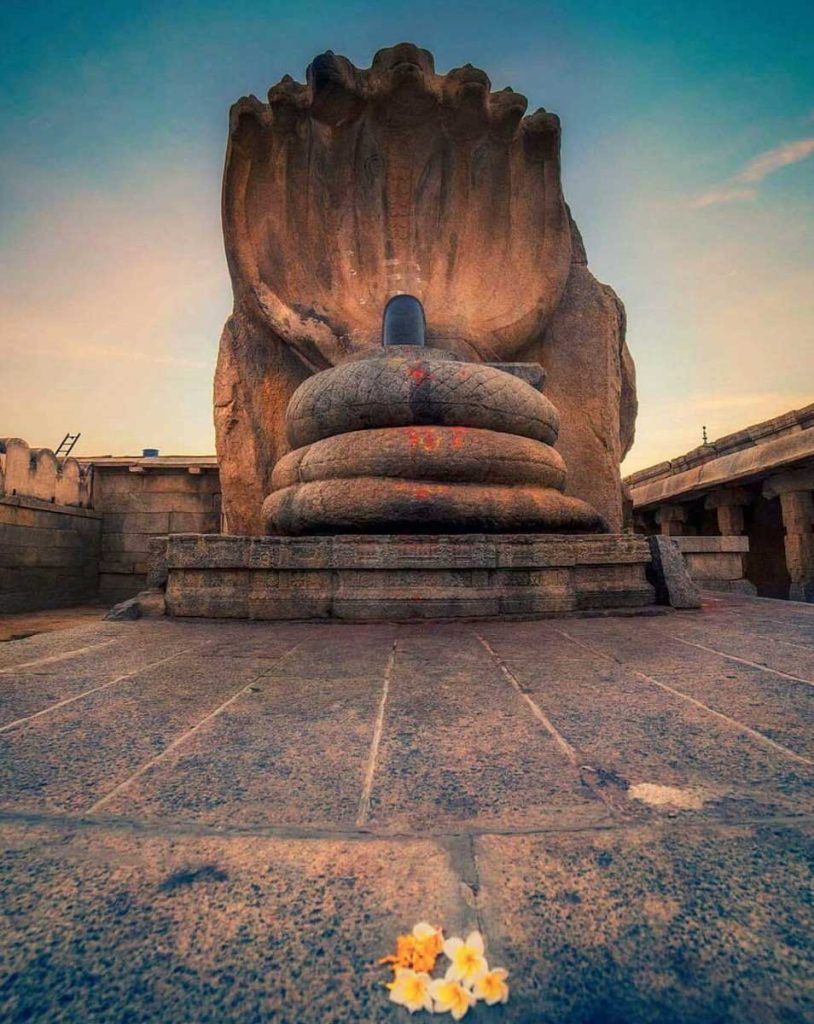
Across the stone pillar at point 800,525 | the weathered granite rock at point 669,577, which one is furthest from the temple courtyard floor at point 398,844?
the stone pillar at point 800,525

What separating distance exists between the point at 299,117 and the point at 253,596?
5566 mm

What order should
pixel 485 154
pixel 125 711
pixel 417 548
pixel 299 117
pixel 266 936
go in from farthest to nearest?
1. pixel 485 154
2. pixel 299 117
3. pixel 417 548
4. pixel 125 711
5. pixel 266 936

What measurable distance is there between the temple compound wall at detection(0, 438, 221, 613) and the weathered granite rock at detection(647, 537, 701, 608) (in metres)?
7.38

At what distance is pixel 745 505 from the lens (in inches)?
433

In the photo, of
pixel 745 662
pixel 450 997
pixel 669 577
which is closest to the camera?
pixel 450 997

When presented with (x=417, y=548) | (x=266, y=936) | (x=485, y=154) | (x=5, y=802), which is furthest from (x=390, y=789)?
(x=485, y=154)

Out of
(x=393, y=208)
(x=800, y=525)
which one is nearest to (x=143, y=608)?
(x=393, y=208)

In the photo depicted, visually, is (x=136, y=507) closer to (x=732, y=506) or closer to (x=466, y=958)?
(x=466, y=958)

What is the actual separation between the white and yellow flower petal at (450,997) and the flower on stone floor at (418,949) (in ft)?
0.09

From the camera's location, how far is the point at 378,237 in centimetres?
676

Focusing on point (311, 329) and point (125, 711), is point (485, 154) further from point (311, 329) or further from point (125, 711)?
point (125, 711)

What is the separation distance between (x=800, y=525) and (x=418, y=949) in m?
10.5

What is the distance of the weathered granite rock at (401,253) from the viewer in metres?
6.10

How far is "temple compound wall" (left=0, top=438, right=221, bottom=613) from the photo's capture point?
8.45 m
